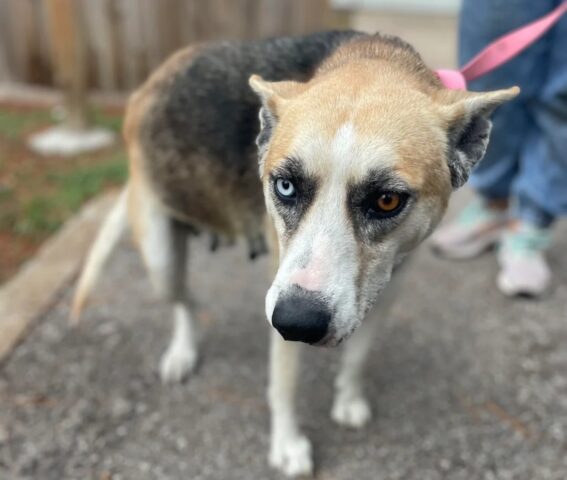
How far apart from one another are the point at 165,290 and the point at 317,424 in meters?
0.96

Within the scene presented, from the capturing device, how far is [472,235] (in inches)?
173

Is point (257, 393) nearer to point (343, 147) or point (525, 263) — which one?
point (343, 147)

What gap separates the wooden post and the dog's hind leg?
319cm

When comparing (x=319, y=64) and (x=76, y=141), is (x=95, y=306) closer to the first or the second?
(x=319, y=64)

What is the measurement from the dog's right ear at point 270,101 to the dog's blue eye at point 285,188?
0.62 ft

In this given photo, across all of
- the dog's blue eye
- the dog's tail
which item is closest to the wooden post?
the dog's tail

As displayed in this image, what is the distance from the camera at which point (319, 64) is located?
8.60 feet

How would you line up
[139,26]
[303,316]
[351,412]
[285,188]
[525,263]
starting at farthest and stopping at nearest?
[139,26], [525,263], [351,412], [285,188], [303,316]

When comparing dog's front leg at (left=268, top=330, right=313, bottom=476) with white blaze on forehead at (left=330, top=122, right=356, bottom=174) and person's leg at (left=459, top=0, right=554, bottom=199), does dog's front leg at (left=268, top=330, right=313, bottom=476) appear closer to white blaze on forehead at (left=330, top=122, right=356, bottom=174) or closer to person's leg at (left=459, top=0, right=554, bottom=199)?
white blaze on forehead at (left=330, top=122, right=356, bottom=174)

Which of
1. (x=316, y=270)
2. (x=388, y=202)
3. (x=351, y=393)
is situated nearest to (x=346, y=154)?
(x=388, y=202)

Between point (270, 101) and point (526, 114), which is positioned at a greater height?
point (270, 101)

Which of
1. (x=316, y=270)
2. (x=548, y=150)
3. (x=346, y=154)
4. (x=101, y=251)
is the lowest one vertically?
(x=101, y=251)

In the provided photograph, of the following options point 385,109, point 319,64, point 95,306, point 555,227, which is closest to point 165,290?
point 95,306

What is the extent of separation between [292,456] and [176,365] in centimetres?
79
